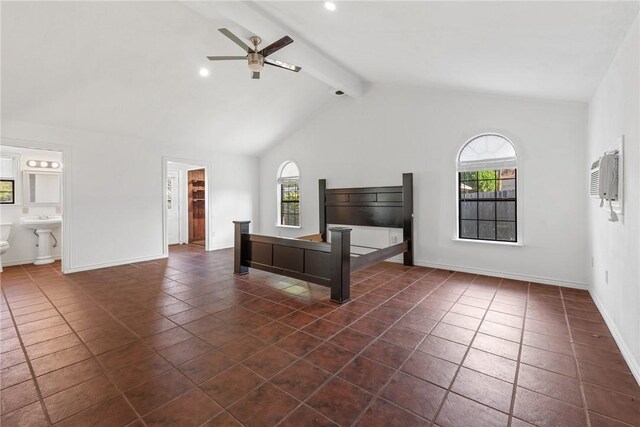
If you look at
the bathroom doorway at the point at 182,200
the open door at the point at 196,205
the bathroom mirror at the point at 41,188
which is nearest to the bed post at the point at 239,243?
the bathroom doorway at the point at 182,200

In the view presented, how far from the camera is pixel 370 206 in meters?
5.80

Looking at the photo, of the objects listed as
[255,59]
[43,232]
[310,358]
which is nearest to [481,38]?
[255,59]

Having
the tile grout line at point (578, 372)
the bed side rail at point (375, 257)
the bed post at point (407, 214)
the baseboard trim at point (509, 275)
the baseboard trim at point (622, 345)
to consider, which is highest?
the bed post at point (407, 214)

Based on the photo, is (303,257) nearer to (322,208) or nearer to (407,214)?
(407,214)

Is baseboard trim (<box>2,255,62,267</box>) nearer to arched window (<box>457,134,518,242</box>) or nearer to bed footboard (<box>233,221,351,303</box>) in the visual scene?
bed footboard (<box>233,221,351,303</box>)

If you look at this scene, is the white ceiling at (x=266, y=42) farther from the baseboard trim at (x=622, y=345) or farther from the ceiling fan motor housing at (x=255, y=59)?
the baseboard trim at (x=622, y=345)

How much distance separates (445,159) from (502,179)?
904 millimetres

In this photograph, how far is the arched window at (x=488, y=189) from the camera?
14.8ft

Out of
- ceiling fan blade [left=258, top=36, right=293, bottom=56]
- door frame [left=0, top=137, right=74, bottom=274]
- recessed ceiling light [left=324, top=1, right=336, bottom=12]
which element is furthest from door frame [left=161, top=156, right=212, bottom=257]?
recessed ceiling light [left=324, top=1, right=336, bottom=12]

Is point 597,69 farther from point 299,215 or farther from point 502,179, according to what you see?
point 299,215

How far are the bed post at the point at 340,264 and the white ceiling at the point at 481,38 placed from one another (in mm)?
2189

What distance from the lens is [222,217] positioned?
7473 millimetres

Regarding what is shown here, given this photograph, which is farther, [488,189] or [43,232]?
[43,232]

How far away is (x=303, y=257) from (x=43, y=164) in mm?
6071
